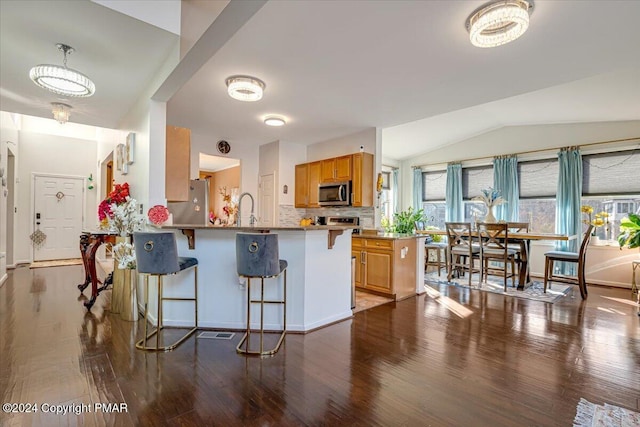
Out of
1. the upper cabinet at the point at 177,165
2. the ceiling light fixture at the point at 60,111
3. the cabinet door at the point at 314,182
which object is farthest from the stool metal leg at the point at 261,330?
the ceiling light fixture at the point at 60,111

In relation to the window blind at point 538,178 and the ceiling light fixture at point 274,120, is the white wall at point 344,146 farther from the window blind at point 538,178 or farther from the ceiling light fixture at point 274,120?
the window blind at point 538,178

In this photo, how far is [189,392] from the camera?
6.16ft

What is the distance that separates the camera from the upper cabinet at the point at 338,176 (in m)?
4.95

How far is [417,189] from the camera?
762 cm

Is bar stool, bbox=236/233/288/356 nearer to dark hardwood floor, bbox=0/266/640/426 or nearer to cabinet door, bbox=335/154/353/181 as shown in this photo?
dark hardwood floor, bbox=0/266/640/426

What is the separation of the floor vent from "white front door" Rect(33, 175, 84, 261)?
252 inches

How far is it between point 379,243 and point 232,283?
214 cm

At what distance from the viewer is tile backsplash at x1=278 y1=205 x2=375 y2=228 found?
5219mm

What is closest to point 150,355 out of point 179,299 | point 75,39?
point 179,299

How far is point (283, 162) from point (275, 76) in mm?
2919

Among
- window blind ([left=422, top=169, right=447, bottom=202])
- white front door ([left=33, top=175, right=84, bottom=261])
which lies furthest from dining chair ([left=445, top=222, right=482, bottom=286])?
white front door ([left=33, top=175, right=84, bottom=261])

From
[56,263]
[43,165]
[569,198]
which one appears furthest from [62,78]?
[569,198]

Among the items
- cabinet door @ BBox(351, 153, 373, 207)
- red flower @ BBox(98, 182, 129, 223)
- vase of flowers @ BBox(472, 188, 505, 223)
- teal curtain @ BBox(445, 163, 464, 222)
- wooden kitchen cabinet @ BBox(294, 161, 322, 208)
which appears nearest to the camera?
red flower @ BBox(98, 182, 129, 223)

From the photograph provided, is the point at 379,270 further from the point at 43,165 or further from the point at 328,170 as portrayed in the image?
the point at 43,165
